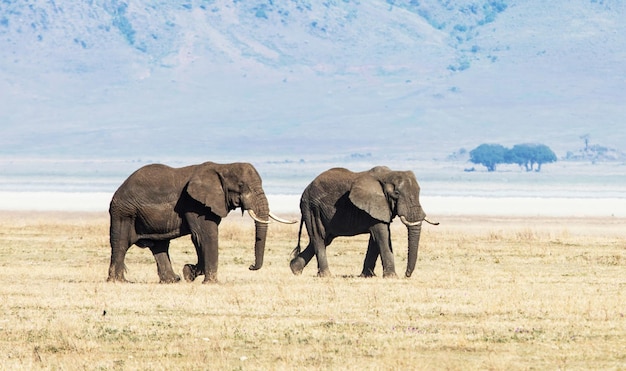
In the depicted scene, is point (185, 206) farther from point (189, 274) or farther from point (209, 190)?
point (189, 274)

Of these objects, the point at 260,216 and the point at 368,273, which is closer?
the point at 260,216

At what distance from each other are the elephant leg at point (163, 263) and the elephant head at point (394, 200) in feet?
12.8

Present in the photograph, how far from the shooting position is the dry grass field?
16.8 m

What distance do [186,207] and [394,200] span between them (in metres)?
4.53

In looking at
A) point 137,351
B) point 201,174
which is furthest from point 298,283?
point 137,351

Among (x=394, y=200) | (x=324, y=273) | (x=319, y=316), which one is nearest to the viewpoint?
(x=319, y=316)

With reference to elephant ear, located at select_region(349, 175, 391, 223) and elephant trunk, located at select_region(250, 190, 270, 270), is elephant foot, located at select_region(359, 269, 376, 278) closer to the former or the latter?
elephant ear, located at select_region(349, 175, 391, 223)

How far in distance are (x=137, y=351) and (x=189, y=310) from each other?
423 cm

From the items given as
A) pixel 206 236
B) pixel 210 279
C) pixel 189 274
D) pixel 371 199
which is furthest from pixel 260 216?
pixel 371 199

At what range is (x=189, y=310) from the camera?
70.8 ft

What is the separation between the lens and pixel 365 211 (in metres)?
28.2

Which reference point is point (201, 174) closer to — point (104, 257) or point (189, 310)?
point (189, 310)

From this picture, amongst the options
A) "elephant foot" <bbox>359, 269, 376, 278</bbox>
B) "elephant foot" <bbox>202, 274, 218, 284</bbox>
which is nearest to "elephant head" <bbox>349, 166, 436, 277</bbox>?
"elephant foot" <bbox>359, 269, 376, 278</bbox>

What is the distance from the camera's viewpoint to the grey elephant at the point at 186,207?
85.5ft
